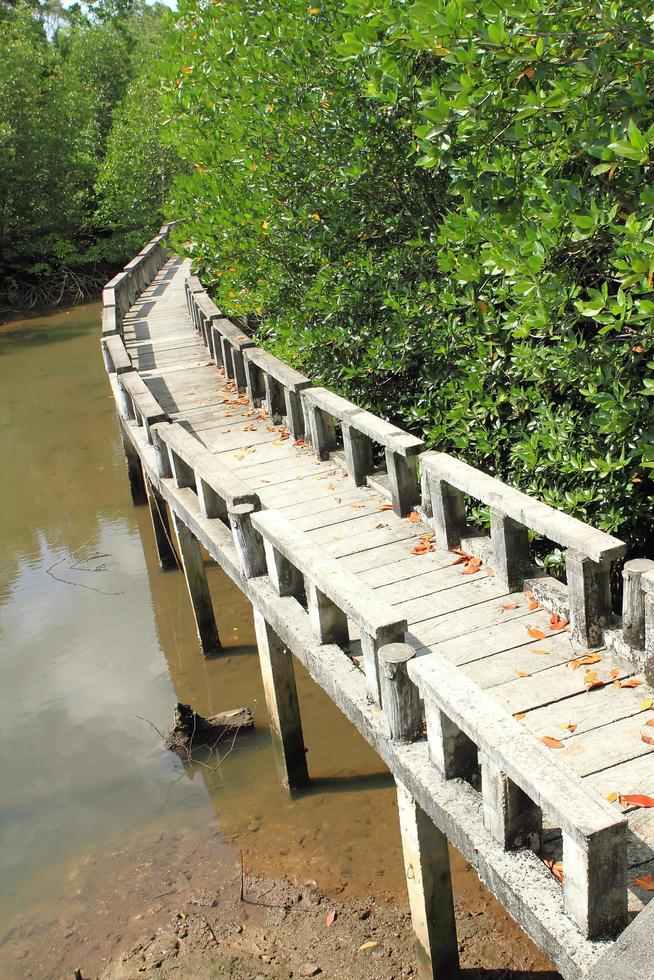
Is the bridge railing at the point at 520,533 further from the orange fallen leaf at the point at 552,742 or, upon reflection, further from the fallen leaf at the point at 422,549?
the orange fallen leaf at the point at 552,742

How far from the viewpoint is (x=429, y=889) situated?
466 centimetres

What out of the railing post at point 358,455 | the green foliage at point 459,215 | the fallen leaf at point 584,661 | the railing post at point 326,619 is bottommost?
the fallen leaf at point 584,661

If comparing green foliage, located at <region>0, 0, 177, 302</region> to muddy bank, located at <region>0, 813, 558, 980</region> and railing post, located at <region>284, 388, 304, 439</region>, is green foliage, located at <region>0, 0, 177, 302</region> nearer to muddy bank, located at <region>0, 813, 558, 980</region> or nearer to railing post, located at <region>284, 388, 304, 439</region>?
railing post, located at <region>284, 388, 304, 439</region>

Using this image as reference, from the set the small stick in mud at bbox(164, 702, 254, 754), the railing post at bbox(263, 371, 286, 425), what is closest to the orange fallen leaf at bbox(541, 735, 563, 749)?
the small stick in mud at bbox(164, 702, 254, 754)

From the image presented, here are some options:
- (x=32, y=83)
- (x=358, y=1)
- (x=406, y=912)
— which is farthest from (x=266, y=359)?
(x=32, y=83)

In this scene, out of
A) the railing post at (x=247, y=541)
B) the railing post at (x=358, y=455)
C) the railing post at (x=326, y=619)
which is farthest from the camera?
the railing post at (x=358, y=455)

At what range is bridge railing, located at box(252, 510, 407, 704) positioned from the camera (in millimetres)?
4059

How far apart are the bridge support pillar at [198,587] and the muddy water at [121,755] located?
0.67 feet

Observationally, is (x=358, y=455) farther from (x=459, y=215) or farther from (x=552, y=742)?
(x=552, y=742)

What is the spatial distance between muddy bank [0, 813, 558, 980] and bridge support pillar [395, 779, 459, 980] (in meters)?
0.26

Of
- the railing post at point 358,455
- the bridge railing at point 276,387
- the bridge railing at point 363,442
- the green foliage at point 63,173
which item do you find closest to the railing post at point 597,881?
the bridge railing at point 363,442

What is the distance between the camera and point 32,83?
28.0 m

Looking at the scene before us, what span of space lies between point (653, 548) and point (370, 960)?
3.01 meters

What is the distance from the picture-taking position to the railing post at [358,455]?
701 centimetres
